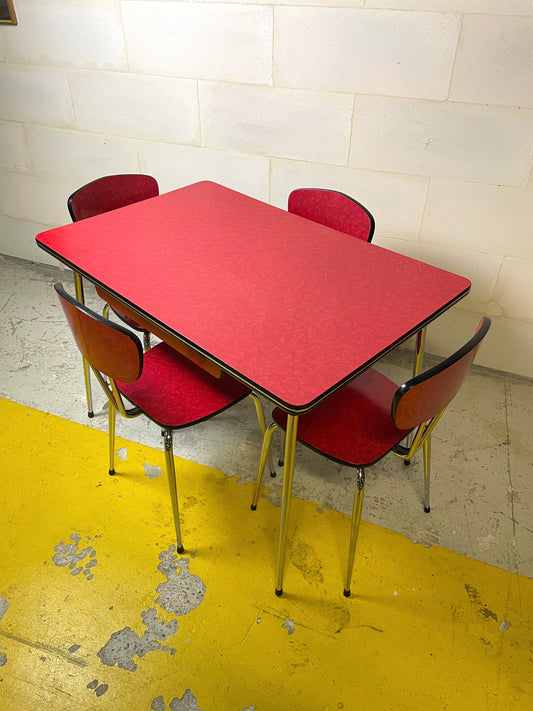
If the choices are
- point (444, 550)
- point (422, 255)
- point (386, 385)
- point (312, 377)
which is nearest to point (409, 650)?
point (444, 550)

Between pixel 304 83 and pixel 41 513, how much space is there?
214cm

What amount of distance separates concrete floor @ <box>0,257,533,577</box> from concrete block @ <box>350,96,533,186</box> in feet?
3.21

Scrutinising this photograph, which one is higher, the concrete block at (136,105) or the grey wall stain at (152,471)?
the concrete block at (136,105)

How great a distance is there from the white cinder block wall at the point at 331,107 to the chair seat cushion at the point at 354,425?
3.68ft

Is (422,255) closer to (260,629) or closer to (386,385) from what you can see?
(386,385)

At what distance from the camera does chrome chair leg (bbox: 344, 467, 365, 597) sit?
1.57 meters

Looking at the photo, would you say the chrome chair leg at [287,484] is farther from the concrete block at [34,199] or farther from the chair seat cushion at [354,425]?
the concrete block at [34,199]

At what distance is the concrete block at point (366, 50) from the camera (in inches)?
83.7

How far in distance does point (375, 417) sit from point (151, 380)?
2.45 ft

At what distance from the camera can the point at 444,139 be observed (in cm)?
229

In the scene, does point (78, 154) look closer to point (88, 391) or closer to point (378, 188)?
point (88, 391)

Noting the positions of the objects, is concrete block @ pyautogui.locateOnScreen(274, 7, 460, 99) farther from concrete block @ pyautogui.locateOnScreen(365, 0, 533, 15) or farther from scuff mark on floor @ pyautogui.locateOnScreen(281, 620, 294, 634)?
scuff mark on floor @ pyautogui.locateOnScreen(281, 620, 294, 634)

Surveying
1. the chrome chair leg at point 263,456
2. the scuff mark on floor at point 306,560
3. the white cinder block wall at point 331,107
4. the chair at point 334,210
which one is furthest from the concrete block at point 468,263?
the scuff mark on floor at point 306,560

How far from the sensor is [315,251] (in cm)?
183
